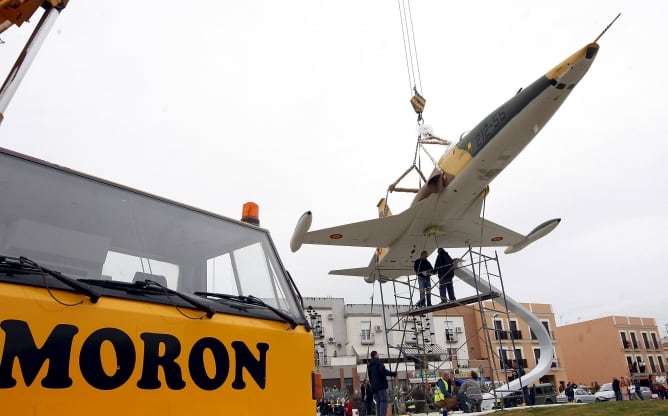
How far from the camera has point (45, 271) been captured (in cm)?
219

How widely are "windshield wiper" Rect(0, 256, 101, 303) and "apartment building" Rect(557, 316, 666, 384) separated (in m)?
59.1

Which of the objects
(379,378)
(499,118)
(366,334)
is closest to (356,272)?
(379,378)

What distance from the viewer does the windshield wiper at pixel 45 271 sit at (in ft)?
7.00

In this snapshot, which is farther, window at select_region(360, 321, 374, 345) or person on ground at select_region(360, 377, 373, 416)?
window at select_region(360, 321, 374, 345)

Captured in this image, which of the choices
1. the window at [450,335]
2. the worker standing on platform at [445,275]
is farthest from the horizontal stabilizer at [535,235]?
the window at [450,335]

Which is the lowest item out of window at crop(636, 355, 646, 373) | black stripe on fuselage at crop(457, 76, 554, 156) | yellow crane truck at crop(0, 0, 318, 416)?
window at crop(636, 355, 646, 373)

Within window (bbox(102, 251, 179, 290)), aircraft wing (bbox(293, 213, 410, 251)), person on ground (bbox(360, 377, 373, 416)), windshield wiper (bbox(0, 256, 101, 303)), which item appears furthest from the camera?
person on ground (bbox(360, 377, 373, 416))

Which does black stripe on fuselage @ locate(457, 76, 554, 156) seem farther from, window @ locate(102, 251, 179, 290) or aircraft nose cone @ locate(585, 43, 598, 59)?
window @ locate(102, 251, 179, 290)

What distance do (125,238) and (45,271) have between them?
714 millimetres

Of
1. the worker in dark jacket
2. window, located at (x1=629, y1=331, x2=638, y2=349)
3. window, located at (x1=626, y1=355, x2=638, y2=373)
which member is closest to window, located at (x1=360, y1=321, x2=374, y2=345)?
window, located at (x1=626, y1=355, x2=638, y2=373)

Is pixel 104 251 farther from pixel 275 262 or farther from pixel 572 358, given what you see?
pixel 572 358

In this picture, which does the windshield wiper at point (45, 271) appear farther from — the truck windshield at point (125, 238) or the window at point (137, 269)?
the window at point (137, 269)

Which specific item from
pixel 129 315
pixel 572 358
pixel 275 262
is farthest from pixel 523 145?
pixel 572 358

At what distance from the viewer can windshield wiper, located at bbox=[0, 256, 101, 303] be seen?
7.00 feet
